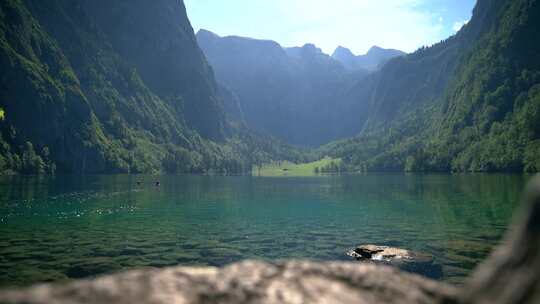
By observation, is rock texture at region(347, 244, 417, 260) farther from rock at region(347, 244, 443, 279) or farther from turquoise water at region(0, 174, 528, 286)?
turquoise water at region(0, 174, 528, 286)

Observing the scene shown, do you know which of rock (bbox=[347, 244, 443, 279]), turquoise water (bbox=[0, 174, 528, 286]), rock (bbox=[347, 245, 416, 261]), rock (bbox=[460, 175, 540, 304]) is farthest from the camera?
rock (bbox=[347, 245, 416, 261])

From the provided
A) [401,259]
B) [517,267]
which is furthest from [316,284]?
[401,259]

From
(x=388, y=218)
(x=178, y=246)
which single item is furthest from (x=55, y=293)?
(x=388, y=218)

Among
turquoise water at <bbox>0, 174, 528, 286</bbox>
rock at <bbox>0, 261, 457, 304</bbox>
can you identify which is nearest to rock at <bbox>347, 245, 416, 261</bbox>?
turquoise water at <bbox>0, 174, 528, 286</bbox>

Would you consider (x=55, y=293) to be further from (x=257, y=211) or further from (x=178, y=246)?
(x=257, y=211)

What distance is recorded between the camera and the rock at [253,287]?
16.1 ft

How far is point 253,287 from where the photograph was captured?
552 centimetres

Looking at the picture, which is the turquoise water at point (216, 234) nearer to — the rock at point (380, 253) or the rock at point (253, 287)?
the rock at point (380, 253)

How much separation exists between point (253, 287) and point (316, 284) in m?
0.84

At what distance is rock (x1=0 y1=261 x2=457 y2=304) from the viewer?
4918 millimetres

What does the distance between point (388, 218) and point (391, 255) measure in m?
29.2

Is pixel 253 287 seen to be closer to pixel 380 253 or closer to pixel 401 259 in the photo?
pixel 401 259

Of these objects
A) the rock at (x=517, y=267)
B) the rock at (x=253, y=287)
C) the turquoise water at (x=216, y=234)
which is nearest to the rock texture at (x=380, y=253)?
the turquoise water at (x=216, y=234)

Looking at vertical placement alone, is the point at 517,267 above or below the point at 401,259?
above
